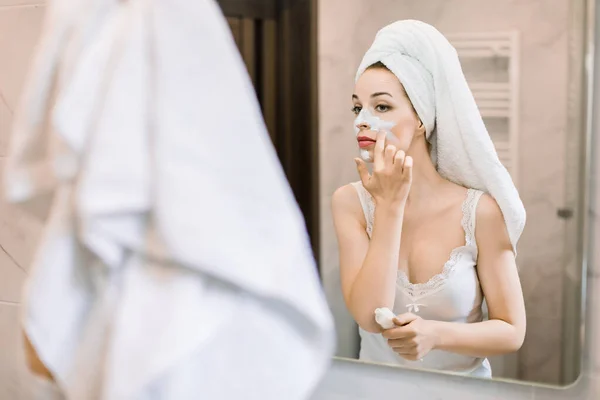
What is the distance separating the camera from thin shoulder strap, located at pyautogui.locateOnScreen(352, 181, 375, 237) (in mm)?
1004

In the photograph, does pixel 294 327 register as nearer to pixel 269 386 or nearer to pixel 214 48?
pixel 269 386

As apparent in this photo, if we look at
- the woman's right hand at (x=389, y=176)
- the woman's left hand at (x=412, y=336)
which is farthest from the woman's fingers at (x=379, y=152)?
the woman's left hand at (x=412, y=336)

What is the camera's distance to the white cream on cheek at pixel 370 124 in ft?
3.20

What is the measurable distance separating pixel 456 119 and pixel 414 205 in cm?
14

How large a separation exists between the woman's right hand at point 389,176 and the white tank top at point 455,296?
93 millimetres

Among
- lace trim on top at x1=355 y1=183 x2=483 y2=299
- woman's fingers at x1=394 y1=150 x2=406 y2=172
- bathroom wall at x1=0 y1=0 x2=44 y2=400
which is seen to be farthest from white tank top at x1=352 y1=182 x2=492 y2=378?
bathroom wall at x1=0 y1=0 x2=44 y2=400

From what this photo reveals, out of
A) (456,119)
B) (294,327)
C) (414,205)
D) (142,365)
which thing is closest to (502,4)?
(456,119)

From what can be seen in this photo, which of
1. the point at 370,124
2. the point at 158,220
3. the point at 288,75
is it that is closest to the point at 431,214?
the point at 370,124

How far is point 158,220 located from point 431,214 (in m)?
0.49

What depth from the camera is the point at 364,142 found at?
1.00 m

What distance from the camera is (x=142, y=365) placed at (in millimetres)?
588

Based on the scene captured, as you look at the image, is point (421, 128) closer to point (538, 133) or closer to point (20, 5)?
point (538, 133)

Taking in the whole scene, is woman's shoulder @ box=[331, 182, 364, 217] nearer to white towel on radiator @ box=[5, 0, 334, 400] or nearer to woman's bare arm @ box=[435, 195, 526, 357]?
woman's bare arm @ box=[435, 195, 526, 357]

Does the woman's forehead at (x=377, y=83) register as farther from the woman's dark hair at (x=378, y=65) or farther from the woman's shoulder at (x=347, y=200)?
the woman's shoulder at (x=347, y=200)
